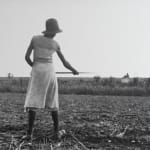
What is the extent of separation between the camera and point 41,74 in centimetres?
550

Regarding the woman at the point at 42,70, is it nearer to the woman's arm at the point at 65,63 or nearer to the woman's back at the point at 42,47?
the woman's back at the point at 42,47

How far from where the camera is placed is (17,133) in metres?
6.28

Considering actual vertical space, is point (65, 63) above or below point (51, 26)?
below

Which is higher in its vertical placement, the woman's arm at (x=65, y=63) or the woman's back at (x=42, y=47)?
the woman's back at (x=42, y=47)

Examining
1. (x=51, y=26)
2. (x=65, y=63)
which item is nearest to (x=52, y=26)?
(x=51, y=26)

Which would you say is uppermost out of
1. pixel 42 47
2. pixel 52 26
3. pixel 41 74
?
pixel 52 26

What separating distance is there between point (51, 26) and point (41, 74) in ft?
2.52

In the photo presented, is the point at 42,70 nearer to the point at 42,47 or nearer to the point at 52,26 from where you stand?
the point at 42,47

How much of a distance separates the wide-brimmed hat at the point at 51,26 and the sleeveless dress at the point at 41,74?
130 mm

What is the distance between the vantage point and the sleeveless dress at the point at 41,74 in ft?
18.1

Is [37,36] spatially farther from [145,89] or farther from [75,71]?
[145,89]

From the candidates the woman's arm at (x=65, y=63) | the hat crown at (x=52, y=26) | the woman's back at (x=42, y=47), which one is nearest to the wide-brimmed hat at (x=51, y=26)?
the hat crown at (x=52, y=26)

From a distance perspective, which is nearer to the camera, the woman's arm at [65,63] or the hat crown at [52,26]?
the hat crown at [52,26]

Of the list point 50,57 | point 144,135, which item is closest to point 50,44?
point 50,57
